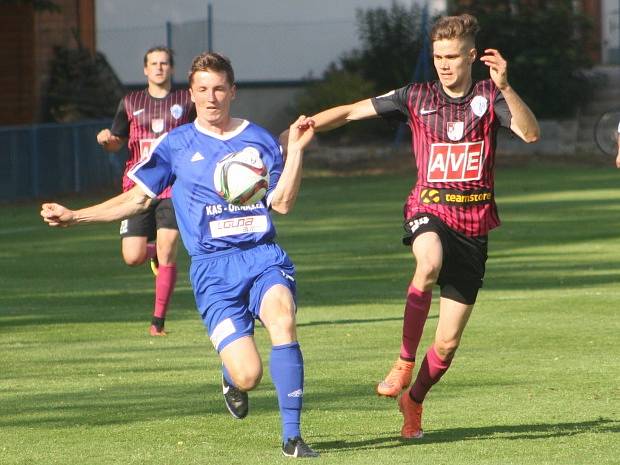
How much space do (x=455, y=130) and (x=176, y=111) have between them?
493 cm

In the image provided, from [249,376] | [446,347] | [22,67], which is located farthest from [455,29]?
[22,67]

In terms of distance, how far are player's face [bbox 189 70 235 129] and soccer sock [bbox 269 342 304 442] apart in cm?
124

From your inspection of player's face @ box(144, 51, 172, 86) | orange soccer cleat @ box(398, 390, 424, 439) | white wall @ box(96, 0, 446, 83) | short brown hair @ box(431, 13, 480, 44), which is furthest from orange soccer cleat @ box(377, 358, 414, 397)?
white wall @ box(96, 0, 446, 83)

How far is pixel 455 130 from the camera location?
28.0 feet

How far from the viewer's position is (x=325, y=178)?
3200 centimetres

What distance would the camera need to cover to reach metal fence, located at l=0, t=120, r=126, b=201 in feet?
91.6

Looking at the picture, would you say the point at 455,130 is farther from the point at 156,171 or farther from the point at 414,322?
the point at 156,171

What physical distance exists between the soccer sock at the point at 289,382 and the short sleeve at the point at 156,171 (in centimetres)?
115

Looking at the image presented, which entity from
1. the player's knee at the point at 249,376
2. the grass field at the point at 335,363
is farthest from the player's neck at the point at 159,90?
the player's knee at the point at 249,376

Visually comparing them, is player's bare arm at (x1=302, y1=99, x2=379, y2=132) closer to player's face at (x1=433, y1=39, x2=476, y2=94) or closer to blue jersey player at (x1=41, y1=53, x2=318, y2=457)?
blue jersey player at (x1=41, y1=53, x2=318, y2=457)

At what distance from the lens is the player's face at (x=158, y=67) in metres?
13.1

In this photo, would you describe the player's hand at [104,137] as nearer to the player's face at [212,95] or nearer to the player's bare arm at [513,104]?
the player's face at [212,95]

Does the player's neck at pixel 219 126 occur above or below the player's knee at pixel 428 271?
above

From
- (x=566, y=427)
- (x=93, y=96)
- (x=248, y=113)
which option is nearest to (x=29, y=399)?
(x=566, y=427)
